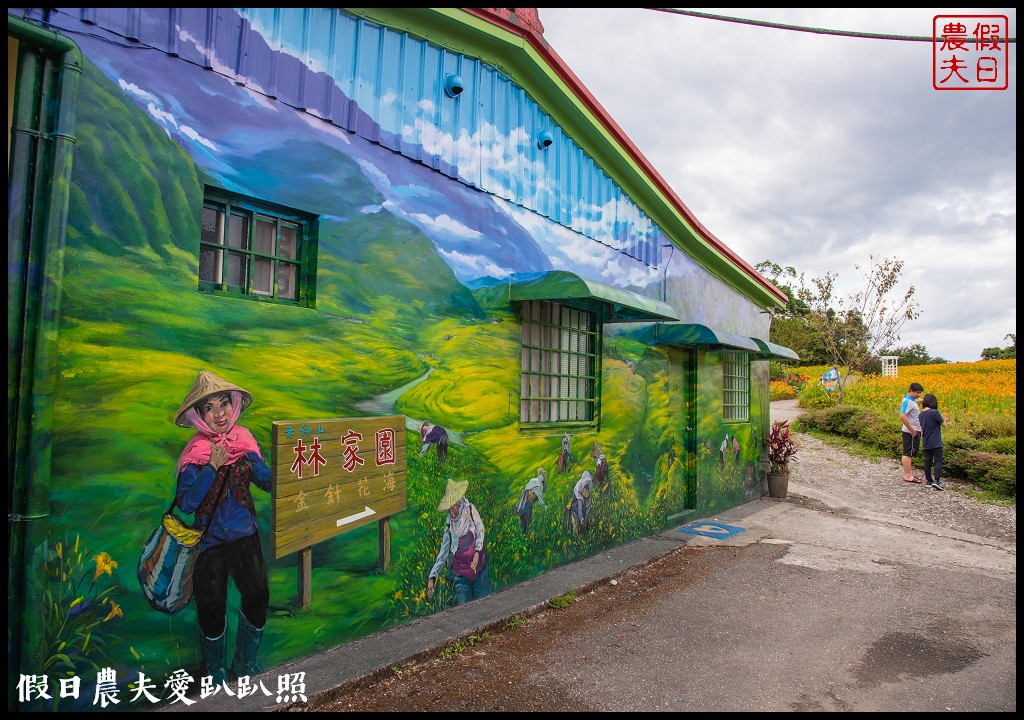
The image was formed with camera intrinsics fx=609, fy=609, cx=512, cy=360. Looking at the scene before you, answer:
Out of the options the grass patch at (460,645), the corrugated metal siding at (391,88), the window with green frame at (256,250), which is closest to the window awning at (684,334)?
the corrugated metal siding at (391,88)

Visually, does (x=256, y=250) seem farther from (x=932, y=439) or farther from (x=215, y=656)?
(x=932, y=439)

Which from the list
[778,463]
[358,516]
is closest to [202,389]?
[358,516]

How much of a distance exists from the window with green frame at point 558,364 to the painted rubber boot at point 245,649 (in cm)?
316

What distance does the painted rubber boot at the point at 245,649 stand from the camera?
364 cm

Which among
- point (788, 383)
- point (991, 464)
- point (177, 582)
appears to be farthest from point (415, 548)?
point (788, 383)

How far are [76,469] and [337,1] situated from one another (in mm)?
3469

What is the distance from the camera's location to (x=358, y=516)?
4.38 m

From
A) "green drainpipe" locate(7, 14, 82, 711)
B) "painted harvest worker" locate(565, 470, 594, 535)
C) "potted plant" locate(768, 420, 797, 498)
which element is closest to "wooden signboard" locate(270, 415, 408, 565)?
"green drainpipe" locate(7, 14, 82, 711)

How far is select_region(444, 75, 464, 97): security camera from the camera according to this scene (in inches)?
209

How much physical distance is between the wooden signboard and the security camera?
288cm

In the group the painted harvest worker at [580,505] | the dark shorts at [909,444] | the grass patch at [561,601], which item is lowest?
the grass patch at [561,601]

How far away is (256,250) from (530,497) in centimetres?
345

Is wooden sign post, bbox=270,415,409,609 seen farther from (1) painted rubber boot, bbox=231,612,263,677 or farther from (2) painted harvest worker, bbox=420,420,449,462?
(1) painted rubber boot, bbox=231,612,263,677

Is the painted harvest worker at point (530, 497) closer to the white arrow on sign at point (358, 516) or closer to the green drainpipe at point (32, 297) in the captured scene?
the white arrow on sign at point (358, 516)
